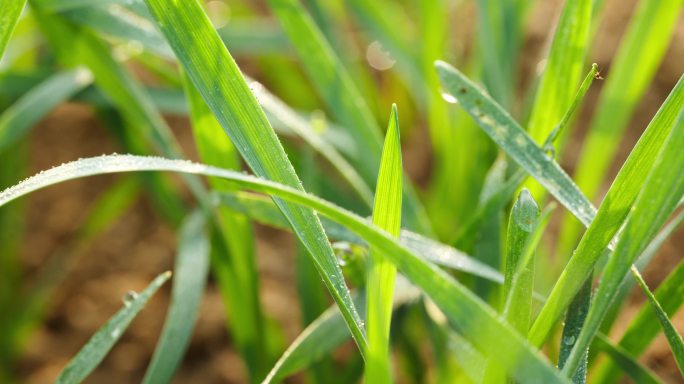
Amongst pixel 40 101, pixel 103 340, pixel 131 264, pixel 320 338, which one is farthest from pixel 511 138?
pixel 131 264

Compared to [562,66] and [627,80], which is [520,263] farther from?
[627,80]

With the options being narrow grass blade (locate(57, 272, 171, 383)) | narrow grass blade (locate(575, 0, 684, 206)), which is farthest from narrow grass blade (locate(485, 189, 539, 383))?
narrow grass blade (locate(575, 0, 684, 206))

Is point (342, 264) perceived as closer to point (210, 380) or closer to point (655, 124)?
point (655, 124)

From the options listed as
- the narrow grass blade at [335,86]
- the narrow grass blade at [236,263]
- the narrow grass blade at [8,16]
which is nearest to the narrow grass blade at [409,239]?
the narrow grass blade at [236,263]

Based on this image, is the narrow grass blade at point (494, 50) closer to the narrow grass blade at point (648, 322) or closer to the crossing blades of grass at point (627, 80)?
the crossing blades of grass at point (627, 80)

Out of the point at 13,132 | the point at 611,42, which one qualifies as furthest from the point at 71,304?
the point at 611,42
